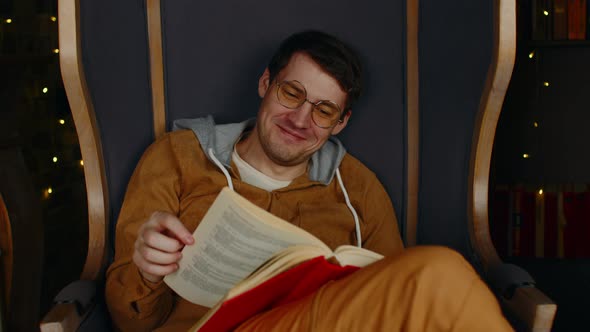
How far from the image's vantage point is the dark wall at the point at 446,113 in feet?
4.42

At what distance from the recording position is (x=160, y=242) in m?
0.90

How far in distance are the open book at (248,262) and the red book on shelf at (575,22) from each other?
1.62 metres

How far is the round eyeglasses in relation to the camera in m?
1.29

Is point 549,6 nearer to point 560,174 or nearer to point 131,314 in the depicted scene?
point 560,174

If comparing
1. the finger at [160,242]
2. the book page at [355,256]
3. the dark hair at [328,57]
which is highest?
the dark hair at [328,57]

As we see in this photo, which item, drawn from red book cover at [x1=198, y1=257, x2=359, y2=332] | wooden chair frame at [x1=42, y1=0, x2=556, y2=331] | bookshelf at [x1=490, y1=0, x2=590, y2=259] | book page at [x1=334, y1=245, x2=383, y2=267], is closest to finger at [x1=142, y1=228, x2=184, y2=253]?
red book cover at [x1=198, y1=257, x2=359, y2=332]

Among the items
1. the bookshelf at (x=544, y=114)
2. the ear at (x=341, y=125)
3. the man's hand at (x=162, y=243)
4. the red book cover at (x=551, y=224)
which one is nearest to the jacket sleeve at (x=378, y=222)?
the ear at (x=341, y=125)

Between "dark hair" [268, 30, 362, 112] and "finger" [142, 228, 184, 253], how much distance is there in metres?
0.56

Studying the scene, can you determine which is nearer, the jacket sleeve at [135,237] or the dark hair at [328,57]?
the jacket sleeve at [135,237]

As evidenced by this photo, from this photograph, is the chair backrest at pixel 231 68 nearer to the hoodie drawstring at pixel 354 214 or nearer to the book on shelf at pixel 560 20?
the hoodie drawstring at pixel 354 214

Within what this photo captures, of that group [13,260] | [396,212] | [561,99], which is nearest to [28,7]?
[13,260]

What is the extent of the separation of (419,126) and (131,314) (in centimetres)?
76

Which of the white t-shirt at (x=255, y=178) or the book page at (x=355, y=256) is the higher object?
the white t-shirt at (x=255, y=178)

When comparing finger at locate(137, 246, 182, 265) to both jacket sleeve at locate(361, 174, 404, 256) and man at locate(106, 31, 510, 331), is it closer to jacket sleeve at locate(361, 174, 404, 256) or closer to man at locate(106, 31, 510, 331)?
man at locate(106, 31, 510, 331)
